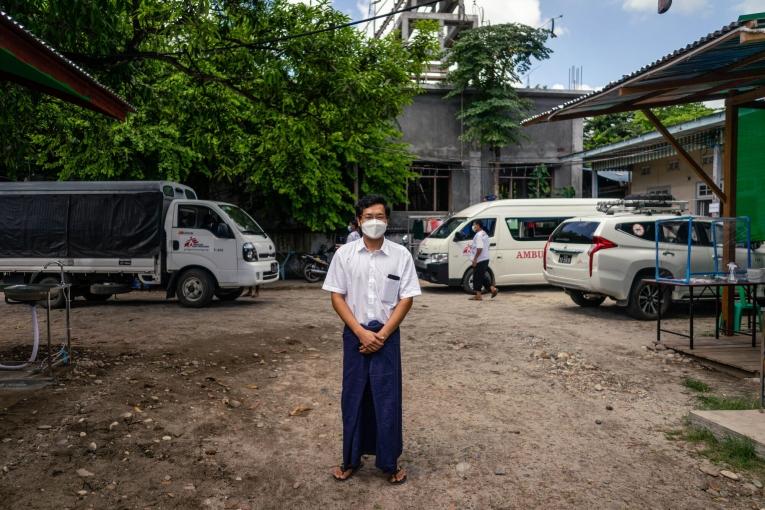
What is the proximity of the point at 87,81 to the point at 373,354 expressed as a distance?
3.49 m

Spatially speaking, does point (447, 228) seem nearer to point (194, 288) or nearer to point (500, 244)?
point (500, 244)

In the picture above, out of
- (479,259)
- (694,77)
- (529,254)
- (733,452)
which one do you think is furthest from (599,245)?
(733,452)

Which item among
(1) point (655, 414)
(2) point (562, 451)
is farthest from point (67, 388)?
(1) point (655, 414)

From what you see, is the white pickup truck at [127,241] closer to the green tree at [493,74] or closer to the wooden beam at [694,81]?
the wooden beam at [694,81]

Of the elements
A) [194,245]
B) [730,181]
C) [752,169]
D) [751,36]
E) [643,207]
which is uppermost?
[751,36]

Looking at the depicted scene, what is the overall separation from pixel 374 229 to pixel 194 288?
8.59 meters

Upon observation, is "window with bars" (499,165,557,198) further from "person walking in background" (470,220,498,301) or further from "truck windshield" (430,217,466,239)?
"person walking in background" (470,220,498,301)

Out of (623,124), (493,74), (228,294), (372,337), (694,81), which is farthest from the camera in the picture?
(623,124)

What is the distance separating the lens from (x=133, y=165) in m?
15.7

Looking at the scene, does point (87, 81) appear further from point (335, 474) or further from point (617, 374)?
point (617, 374)

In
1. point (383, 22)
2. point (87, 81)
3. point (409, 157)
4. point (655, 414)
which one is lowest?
point (655, 414)

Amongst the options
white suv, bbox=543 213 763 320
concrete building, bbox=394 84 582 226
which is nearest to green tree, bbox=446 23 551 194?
concrete building, bbox=394 84 582 226

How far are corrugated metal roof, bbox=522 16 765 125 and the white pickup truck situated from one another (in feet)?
20.0

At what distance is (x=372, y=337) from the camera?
3.63 meters
